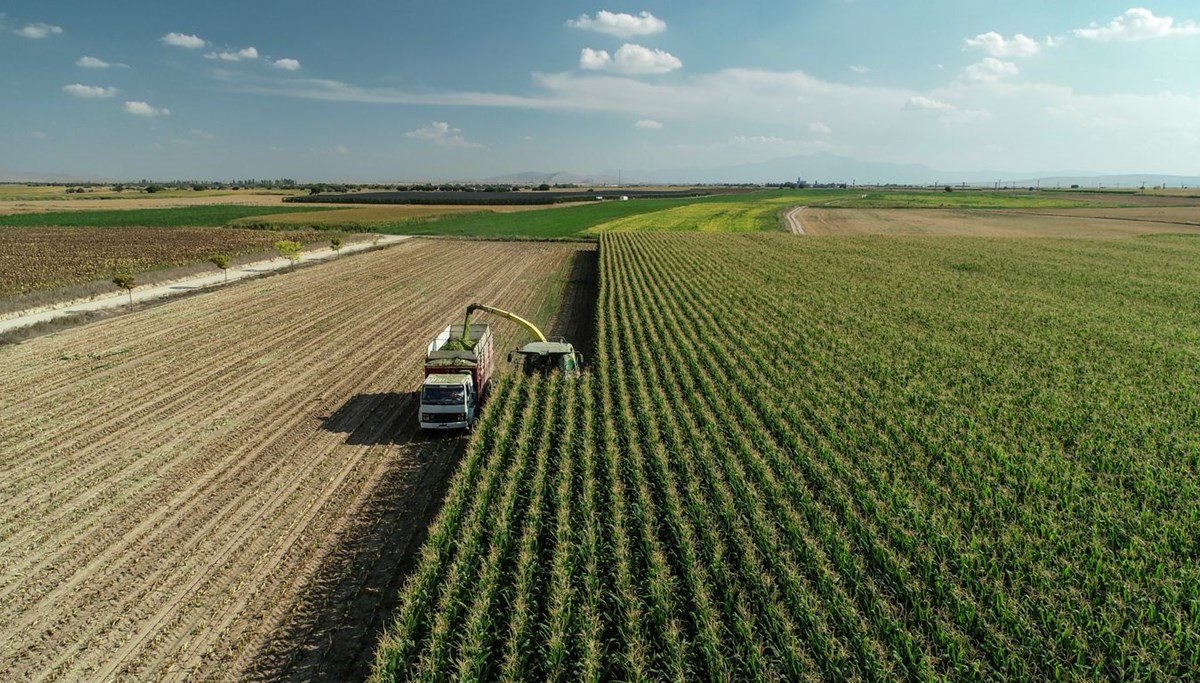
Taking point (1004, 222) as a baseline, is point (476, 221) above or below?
above

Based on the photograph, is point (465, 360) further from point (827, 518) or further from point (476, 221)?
point (476, 221)

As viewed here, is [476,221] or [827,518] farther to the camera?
[476,221]

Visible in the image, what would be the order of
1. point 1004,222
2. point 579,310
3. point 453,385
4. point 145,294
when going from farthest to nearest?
point 1004,222 → point 145,294 → point 579,310 → point 453,385

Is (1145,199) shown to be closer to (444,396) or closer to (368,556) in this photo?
(444,396)

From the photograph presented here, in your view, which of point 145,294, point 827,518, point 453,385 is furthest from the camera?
point 145,294

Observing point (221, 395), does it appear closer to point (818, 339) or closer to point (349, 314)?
point (349, 314)

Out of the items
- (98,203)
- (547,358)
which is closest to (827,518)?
(547,358)

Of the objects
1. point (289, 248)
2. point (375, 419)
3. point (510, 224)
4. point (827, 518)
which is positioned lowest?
point (375, 419)
